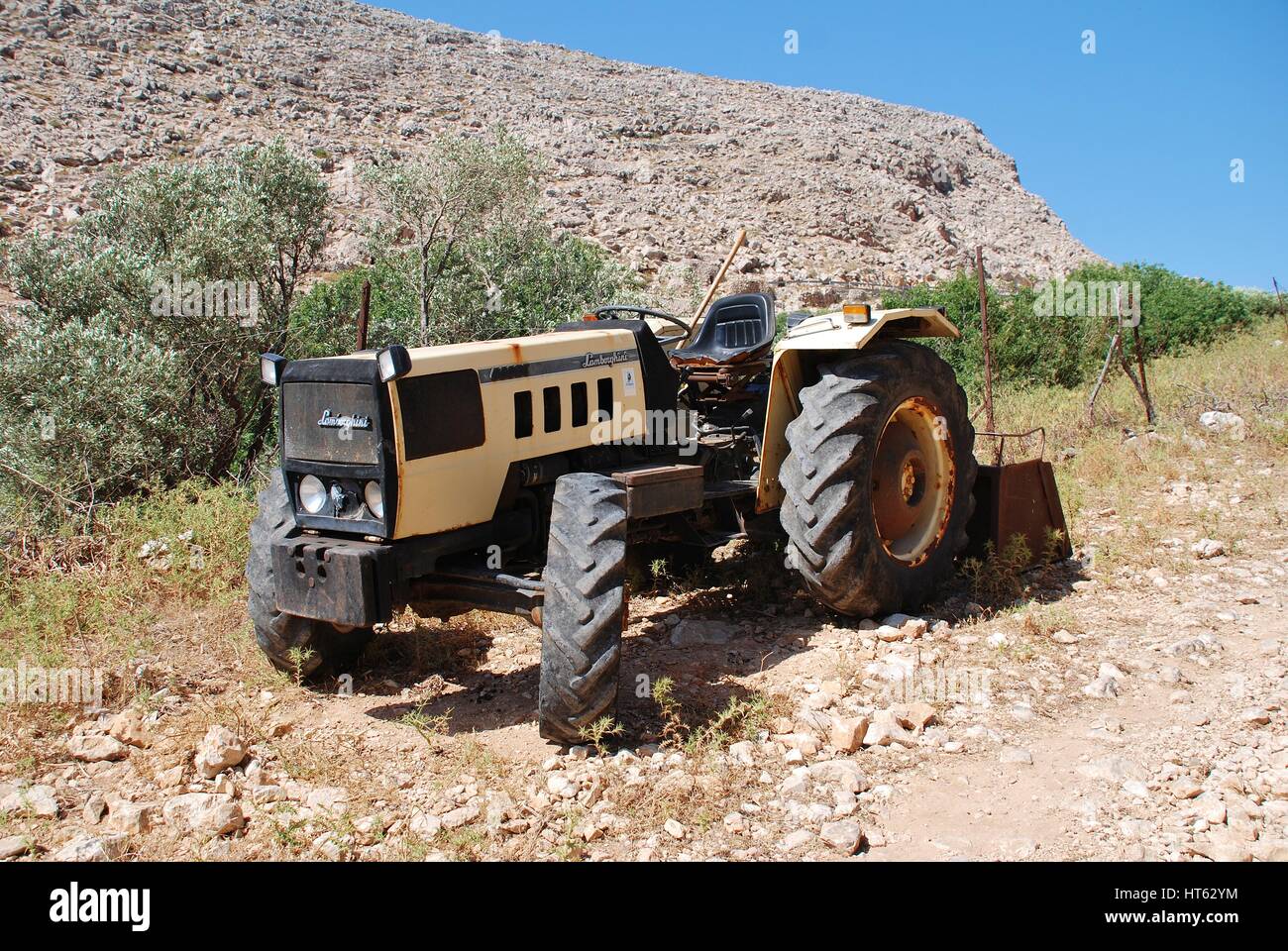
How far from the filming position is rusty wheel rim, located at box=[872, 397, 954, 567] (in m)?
6.31

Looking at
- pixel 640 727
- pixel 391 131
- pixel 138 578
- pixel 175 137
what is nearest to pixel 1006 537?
pixel 640 727

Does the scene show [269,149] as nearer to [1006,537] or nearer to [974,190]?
[1006,537]

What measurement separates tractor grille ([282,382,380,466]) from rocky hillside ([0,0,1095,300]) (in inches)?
928

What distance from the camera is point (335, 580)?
183 inches

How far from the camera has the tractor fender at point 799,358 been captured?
6137mm

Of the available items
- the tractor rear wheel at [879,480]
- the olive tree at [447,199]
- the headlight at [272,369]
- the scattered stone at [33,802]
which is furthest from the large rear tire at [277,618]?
the olive tree at [447,199]

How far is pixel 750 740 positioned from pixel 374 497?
218 centimetres

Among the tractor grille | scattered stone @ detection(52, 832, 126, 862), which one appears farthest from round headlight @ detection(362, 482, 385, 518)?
scattered stone @ detection(52, 832, 126, 862)

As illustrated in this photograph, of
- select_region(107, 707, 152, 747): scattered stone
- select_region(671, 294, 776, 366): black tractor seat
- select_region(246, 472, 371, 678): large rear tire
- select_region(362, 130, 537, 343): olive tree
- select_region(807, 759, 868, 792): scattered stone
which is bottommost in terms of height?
select_region(807, 759, 868, 792): scattered stone

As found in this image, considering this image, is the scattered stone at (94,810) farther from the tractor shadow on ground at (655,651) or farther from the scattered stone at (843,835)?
the scattered stone at (843,835)

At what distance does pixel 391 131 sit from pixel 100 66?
1133 centimetres

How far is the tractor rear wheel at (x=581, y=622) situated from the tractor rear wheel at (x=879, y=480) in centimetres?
155

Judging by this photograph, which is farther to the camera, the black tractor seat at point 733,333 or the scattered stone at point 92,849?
the black tractor seat at point 733,333

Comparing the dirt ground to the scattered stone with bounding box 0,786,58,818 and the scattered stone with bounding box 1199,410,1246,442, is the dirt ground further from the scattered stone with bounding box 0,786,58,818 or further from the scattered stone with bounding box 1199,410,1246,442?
the scattered stone with bounding box 1199,410,1246,442
